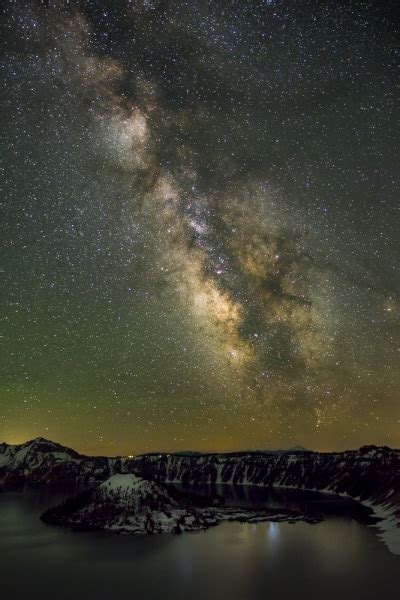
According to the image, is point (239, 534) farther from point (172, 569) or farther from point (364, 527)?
point (172, 569)

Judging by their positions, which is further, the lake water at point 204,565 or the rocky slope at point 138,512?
the rocky slope at point 138,512

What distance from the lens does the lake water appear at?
63.2m

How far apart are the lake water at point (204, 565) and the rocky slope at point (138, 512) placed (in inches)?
337

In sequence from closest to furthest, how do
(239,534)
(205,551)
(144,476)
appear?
(205,551) < (239,534) < (144,476)

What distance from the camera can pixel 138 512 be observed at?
129500mm

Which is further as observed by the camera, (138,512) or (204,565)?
(138,512)

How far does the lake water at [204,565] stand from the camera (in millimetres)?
63250

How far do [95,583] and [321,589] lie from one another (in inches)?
1234

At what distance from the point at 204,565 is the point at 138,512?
2176 inches

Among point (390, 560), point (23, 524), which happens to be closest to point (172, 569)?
point (390, 560)

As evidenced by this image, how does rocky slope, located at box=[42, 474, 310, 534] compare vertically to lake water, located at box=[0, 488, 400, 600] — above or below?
above

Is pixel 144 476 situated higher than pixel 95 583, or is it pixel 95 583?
pixel 144 476

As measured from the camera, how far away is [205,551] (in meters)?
91.5

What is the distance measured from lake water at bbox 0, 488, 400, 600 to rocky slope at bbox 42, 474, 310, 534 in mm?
8562
